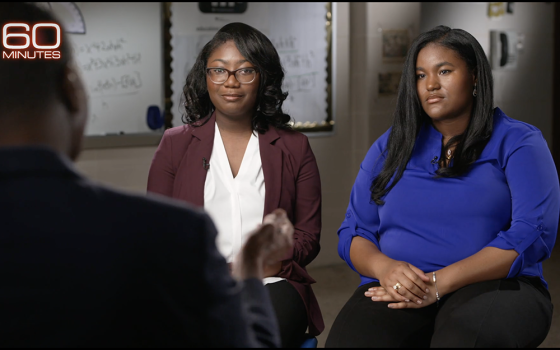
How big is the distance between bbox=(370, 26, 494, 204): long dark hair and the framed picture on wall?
2359mm

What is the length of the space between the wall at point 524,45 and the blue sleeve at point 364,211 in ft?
10.4

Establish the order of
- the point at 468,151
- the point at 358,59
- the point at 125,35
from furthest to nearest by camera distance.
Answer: the point at 358,59 → the point at 125,35 → the point at 468,151

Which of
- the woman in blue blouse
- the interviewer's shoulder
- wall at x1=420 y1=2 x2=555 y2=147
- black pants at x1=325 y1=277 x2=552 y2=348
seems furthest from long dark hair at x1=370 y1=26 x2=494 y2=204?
wall at x1=420 y1=2 x2=555 y2=147

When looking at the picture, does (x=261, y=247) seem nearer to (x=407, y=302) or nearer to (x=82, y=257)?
(x=82, y=257)

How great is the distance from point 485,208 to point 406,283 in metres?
0.34

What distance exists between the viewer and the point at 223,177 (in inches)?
82.4

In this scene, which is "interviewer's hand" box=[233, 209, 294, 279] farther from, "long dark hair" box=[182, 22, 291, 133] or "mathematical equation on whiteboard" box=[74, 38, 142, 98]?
"mathematical equation on whiteboard" box=[74, 38, 142, 98]

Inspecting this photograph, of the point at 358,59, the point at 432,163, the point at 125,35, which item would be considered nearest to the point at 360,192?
the point at 432,163

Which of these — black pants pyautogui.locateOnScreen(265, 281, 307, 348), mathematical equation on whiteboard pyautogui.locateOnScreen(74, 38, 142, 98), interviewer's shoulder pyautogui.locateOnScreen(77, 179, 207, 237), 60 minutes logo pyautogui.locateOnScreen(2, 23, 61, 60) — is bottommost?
black pants pyautogui.locateOnScreen(265, 281, 307, 348)

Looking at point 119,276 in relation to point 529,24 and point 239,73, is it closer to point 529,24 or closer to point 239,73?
point 239,73

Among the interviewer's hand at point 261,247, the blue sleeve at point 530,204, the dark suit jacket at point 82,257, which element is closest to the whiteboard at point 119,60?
the blue sleeve at point 530,204

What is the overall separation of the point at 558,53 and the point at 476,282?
4.47 m

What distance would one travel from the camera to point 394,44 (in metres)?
4.30

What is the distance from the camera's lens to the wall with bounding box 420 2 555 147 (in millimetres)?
4895
